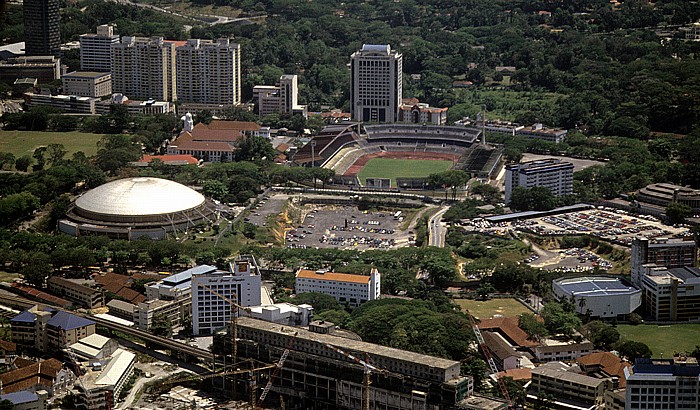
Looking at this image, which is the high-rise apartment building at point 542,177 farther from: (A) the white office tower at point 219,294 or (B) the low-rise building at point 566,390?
(B) the low-rise building at point 566,390

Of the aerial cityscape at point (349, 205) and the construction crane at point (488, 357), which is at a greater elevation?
the aerial cityscape at point (349, 205)

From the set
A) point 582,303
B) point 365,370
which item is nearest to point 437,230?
point 582,303

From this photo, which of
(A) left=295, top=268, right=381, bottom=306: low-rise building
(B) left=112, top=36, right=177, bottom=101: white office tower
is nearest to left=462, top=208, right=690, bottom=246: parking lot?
(A) left=295, top=268, right=381, bottom=306: low-rise building

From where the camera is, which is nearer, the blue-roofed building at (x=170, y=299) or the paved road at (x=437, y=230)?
the blue-roofed building at (x=170, y=299)

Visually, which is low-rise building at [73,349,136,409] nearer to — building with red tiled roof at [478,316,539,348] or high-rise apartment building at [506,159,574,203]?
building with red tiled roof at [478,316,539,348]

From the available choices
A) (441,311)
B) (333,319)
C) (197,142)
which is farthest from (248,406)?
(197,142)

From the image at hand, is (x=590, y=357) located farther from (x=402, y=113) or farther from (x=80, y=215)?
(x=402, y=113)

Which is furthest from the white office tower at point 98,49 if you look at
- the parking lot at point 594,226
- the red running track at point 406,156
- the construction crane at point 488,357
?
the construction crane at point 488,357
